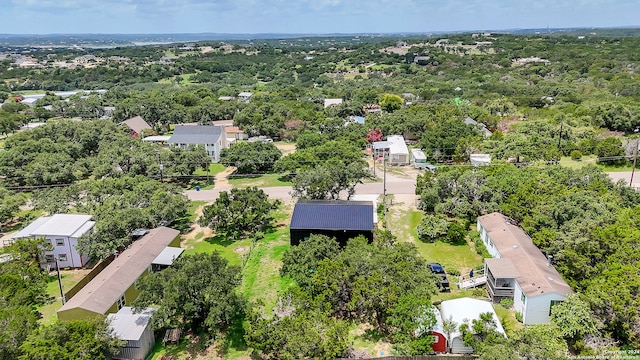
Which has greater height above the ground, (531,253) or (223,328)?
(531,253)

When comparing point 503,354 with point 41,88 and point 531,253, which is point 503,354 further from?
point 41,88

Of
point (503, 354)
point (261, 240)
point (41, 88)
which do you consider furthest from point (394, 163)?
point (41, 88)

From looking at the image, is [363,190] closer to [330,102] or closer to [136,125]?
[136,125]

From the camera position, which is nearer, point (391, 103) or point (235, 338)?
point (235, 338)

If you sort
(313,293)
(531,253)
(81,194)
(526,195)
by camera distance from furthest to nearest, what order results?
(81,194), (526,195), (531,253), (313,293)

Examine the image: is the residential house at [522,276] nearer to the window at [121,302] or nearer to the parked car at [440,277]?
the parked car at [440,277]

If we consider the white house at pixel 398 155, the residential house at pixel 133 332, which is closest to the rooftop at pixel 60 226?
the residential house at pixel 133 332

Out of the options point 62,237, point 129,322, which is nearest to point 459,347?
point 129,322
